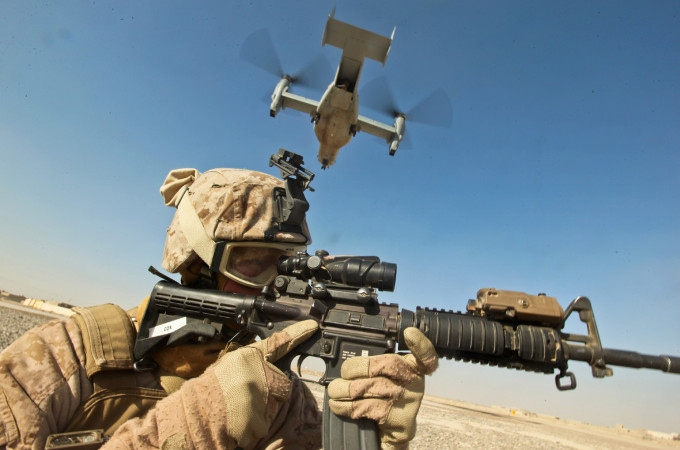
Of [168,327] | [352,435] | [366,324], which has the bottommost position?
[352,435]

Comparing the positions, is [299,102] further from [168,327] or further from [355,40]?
[168,327]

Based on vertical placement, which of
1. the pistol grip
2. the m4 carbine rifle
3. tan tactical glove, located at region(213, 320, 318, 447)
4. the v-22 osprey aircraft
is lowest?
the pistol grip

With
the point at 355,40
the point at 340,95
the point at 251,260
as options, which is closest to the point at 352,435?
the point at 251,260

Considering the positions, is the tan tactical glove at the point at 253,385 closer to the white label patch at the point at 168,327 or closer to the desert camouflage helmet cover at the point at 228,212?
the white label patch at the point at 168,327

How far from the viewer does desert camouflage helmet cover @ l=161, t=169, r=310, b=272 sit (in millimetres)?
3256

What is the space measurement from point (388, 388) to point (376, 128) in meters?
19.6

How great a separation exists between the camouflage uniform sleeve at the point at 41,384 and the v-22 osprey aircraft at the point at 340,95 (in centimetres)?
1449

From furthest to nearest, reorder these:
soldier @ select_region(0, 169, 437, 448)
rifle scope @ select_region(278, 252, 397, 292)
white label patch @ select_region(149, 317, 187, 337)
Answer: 1. white label patch @ select_region(149, 317, 187, 337)
2. rifle scope @ select_region(278, 252, 397, 292)
3. soldier @ select_region(0, 169, 437, 448)

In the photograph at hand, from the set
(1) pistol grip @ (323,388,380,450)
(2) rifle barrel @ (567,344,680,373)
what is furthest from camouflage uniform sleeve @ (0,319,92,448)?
(2) rifle barrel @ (567,344,680,373)

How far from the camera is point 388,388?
2443mm

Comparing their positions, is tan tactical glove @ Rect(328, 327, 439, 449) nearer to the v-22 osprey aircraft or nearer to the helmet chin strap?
the helmet chin strap

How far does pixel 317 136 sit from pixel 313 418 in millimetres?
15159

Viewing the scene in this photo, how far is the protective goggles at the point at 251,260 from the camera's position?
322 cm

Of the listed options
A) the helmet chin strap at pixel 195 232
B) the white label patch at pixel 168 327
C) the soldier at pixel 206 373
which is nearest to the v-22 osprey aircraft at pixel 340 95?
the soldier at pixel 206 373
